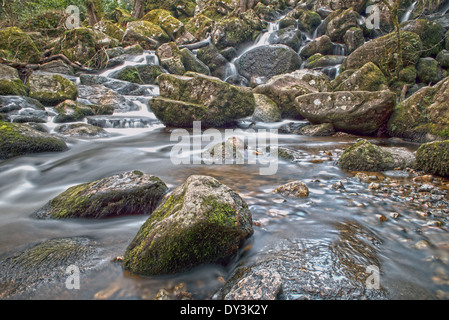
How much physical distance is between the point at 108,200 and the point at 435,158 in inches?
193

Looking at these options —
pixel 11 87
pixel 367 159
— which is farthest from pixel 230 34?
pixel 367 159

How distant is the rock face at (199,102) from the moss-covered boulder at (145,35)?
11.7 metres

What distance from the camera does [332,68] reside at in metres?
14.2

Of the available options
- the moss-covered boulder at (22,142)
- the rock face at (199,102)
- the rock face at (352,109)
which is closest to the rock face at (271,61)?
the rock face at (199,102)

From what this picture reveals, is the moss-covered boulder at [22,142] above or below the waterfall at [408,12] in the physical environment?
below

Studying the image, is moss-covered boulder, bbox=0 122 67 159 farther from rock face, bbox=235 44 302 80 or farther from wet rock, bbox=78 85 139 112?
rock face, bbox=235 44 302 80

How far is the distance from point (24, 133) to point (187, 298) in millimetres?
5821

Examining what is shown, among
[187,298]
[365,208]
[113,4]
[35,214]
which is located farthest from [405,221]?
[113,4]

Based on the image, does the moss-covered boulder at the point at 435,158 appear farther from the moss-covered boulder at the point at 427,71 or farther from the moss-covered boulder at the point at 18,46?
the moss-covered boulder at the point at 18,46

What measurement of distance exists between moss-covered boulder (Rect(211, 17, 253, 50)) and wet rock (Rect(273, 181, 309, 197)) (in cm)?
1864

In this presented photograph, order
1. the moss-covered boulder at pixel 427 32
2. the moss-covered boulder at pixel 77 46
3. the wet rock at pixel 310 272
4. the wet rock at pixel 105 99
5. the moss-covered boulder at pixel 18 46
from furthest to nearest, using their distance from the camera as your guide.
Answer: the moss-covered boulder at pixel 77 46, the moss-covered boulder at pixel 18 46, the moss-covered boulder at pixel 427 32, the wet rock at pixel 105 99, the wet rock at pixel 310 272

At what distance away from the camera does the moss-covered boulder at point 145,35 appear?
61.2ft

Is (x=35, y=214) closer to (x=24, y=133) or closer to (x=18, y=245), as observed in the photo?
(x=18, y=245)

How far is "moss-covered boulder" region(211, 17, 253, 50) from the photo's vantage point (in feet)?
65.6
